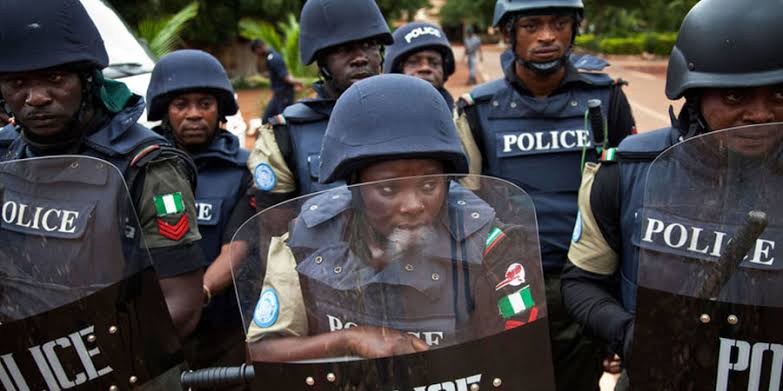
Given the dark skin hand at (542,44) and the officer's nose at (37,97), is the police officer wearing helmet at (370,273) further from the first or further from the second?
the dark skin hand at (542,44)

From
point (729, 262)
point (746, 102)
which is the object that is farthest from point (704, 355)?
point (746, 102)

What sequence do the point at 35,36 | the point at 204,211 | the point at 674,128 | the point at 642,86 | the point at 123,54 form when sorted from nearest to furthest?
the point at 35,36 → the point at 674,128 → the point at 204,211 → the point at 123,54 → the point at 642,86

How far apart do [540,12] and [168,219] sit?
1926 millimetres

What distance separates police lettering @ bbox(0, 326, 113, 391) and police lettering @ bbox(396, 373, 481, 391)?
2.52 ft

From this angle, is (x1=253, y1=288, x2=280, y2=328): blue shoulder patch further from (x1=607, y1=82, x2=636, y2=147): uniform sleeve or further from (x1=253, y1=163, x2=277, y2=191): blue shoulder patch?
(x1=607, y1=82, x2=636, y2=147): uniform sleeve

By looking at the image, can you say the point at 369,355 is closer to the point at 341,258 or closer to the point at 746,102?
the point at 341,258

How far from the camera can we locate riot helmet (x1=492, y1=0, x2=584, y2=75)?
3057mm

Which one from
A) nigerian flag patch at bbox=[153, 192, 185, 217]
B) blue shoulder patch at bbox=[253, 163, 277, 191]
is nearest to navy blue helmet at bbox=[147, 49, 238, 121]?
blue shoulder patch at bbox=[253, 163, 277, 191]

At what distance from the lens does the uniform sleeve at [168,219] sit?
202cm

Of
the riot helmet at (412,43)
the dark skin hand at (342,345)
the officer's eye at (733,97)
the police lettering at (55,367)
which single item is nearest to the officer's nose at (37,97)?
the police lettering at (55,367)

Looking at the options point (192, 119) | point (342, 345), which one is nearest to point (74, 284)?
point (342, 345)

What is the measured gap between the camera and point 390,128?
1.64 m

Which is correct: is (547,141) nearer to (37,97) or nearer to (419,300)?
(419,300)

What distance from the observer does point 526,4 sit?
308 cm
